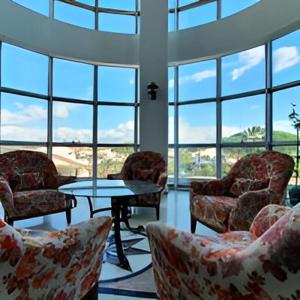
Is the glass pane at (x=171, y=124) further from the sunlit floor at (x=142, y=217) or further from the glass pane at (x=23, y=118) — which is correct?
the glass pane at (x=23, y=118)

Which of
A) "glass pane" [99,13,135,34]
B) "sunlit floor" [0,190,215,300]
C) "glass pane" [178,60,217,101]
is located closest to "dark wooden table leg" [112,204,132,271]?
"sunlit floor" [0,190,215,300]

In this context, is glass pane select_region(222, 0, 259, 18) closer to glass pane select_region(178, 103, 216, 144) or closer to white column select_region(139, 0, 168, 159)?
white column select_region(139, 0, 168, 159)

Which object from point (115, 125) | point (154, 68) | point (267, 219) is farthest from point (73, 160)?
point (267, 219)

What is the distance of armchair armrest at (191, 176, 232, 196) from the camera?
12.6 ft

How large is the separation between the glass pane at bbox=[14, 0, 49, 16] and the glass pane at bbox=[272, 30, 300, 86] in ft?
15.2

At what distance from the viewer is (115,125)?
768 centimetres

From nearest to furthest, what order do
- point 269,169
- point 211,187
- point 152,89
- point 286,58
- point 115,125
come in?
point 269,169, point 211,187, point 286,58, point 152,89, point 115,125

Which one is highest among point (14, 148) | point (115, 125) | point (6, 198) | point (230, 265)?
point (115, 125)

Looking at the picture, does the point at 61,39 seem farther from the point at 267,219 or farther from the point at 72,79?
the point at 267,219

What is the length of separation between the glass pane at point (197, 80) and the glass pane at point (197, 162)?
124 centimetres

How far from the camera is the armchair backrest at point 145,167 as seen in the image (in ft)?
16.3

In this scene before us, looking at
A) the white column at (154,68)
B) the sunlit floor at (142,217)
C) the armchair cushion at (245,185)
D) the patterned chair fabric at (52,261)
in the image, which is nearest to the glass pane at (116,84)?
the white column at (154,68)

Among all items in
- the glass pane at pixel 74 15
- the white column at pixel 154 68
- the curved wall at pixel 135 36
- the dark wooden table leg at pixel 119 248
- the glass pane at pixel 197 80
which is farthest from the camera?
the glass pane at pixel 197 80

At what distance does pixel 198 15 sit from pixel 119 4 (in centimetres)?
185
